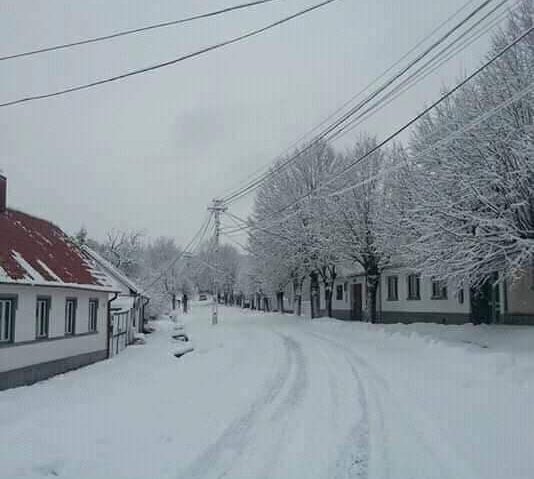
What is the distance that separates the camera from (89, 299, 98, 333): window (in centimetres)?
2219

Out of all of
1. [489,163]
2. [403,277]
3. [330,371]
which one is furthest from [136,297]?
[489,163]

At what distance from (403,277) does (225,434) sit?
92.5 ft

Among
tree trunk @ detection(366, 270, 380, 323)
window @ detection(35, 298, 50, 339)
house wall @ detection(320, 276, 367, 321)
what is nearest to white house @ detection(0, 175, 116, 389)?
window @ detection(35, 298, 50, 339)

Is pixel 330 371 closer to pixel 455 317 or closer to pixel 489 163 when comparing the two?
pixel 489 163

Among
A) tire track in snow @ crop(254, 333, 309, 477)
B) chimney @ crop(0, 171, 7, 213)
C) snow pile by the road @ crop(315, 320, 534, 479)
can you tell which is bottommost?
tire track in snow @ crop(254, 333, 309, 477)

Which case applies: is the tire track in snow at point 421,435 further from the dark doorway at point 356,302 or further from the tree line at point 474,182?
the dark doorway at point 356,302

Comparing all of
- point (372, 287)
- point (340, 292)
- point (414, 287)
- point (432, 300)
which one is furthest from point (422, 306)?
point (340, 292)

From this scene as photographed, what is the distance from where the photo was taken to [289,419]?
9.91 m

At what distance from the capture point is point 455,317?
96.2 feet

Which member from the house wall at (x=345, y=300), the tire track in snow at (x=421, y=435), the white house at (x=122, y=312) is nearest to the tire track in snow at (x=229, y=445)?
the tire track in snow at (x=421, y=435)

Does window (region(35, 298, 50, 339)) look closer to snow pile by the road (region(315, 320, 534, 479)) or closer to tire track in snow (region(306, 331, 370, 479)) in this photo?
snow pile by the road (region(315, 320, 534, 479))

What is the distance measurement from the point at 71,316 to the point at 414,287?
20.9 m

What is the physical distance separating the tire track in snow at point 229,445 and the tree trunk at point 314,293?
31.5m

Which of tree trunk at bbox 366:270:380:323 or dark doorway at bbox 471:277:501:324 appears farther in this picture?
tree trunk at bbox 366:270:380:323
